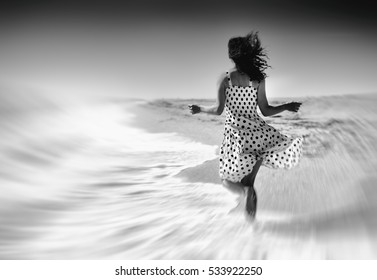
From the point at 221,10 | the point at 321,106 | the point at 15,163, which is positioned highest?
the point at 221,10

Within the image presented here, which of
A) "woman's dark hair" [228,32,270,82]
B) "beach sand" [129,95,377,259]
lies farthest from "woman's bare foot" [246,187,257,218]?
"woman's dark hair" [228,32,270,82]

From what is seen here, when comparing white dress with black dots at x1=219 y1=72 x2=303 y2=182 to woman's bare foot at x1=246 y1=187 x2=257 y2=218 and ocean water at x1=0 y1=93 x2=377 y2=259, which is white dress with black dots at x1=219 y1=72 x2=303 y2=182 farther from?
ocean water at x1=0 y1=93 x2=377 y2=259

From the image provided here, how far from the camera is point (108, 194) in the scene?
6.17 ft

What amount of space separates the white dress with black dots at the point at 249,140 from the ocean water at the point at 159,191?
0.93ft

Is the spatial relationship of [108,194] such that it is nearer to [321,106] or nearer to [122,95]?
[122,95]

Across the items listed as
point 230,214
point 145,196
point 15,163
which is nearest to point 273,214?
point 230,214

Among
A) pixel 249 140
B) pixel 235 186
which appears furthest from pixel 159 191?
pixel 249 140

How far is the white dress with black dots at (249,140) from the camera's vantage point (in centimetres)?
140

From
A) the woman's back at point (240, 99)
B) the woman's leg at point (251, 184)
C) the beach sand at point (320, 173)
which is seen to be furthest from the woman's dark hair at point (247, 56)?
the beach sand at point (320, 173)

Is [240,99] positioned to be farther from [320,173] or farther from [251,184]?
[320,173]

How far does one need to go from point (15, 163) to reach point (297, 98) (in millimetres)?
1389

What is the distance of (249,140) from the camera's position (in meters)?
1.40

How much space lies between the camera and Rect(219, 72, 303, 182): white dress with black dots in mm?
1400

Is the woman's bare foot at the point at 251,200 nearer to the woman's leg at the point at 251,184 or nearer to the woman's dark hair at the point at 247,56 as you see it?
the woman's leg at the point at 251,184
